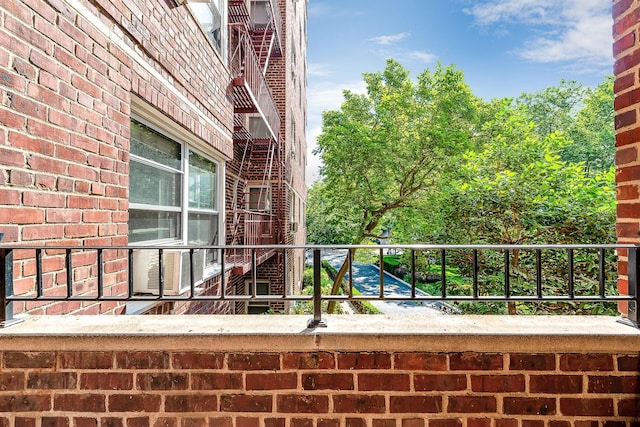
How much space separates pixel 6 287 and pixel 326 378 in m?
1.60

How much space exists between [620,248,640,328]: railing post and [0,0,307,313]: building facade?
1710 millimetres

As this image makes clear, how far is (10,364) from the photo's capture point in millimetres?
1461

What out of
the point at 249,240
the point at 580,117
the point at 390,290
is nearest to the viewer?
the point at 249,240

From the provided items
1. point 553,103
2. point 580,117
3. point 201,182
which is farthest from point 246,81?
point 553,103

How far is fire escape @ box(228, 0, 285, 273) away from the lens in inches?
211

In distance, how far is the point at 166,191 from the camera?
3.12 m

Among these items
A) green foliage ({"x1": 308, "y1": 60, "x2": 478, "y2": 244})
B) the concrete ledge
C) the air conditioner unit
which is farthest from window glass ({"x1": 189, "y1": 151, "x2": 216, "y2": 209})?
green foliage ({"x1": 308, "y1": 60, "x2": 478, "y2": 244})

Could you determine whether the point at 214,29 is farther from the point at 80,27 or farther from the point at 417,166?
the point at 417,166

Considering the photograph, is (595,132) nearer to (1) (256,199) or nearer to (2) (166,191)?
(1) (256,199)

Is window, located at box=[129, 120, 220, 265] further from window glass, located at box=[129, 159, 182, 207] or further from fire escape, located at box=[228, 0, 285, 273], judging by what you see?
fire escape, located at box=[228, 0, 285, 273]

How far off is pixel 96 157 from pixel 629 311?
3169 mm

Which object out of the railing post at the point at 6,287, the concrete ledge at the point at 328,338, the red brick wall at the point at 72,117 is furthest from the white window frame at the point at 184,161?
the concrete ledge at the point at 328,338

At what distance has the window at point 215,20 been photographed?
12.4ft

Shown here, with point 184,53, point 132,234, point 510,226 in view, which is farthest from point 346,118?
point 132,234
